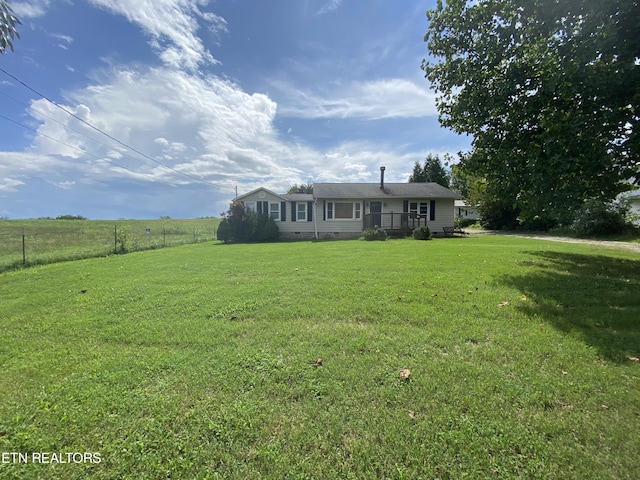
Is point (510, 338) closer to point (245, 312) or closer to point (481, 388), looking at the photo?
point (481, 388)

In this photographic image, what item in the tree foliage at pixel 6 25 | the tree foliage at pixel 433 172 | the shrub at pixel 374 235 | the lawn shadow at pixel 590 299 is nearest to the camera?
the tree foliage at pixel 6 25

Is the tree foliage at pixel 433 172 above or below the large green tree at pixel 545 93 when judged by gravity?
above

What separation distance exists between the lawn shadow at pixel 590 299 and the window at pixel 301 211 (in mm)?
14443

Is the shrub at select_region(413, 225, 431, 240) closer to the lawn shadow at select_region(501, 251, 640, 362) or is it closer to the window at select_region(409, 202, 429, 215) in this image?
the window at select_region(409, 202, 429, 215)

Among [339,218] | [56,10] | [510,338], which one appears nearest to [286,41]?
[56,10]

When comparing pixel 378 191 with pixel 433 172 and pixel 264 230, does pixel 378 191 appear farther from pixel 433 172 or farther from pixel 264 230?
pixel 433 172

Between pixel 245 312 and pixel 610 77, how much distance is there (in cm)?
821

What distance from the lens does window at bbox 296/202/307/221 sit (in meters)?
20.9

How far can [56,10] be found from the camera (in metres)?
9.50

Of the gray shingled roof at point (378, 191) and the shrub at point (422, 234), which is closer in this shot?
the shrub at point (422, 234)

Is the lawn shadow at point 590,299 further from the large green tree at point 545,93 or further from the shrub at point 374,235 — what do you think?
the shrub at point 374,235

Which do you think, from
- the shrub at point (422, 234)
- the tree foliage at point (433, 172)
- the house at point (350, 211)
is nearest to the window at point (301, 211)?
the house at point (350, 211)

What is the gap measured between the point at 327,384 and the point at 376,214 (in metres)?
18.7

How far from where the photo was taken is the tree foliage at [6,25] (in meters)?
3.14
